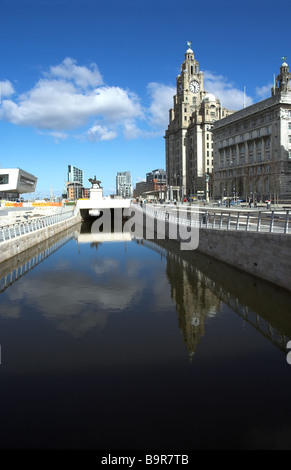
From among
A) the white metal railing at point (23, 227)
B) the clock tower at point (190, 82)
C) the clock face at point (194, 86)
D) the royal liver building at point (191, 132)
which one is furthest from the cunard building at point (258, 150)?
the white metal railing at point (23, 227)

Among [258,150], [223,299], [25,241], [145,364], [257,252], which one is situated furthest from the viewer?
[258,150]

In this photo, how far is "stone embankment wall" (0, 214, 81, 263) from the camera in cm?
2234

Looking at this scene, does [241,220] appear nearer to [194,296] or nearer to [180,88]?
[194,296]

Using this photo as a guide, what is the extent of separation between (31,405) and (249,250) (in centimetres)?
1435

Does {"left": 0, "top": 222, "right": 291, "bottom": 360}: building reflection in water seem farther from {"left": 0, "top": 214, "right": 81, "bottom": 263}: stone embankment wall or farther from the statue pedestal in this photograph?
the statue pedestal

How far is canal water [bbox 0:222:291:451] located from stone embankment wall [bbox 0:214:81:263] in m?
3.46

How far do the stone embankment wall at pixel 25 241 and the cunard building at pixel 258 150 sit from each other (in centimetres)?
4208

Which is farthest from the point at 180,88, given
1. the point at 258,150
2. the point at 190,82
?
the point at 258,150

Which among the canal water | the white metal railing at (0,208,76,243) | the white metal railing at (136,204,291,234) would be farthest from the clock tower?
the canal water

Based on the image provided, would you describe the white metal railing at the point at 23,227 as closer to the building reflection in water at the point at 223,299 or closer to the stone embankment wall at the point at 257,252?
the building reflection in water at the point at 223,299

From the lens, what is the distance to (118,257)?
2814 cm

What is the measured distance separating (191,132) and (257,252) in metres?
126

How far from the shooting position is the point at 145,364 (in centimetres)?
979
